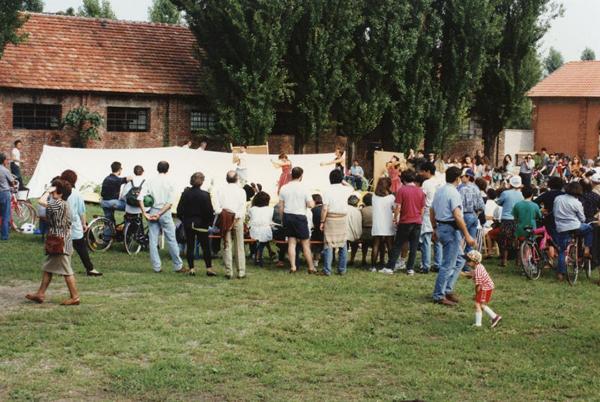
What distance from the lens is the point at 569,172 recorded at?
3284cm

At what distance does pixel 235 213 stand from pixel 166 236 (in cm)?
134

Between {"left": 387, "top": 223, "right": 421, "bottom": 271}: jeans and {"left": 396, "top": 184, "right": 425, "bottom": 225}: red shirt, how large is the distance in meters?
0.11

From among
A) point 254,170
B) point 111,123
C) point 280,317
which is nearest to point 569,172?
point 254,170

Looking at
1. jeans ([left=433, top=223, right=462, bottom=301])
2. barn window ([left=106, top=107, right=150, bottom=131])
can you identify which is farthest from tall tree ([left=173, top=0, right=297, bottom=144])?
jeans ([left=433, top=223, right=462, bottom=301])

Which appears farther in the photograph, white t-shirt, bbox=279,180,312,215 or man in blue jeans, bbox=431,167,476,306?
white t-shirt, bbox=279,180,312,215

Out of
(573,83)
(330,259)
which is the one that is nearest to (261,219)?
(330,259)

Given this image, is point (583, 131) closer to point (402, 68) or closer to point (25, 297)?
point (402, 68)

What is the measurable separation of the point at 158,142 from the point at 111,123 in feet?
6.36

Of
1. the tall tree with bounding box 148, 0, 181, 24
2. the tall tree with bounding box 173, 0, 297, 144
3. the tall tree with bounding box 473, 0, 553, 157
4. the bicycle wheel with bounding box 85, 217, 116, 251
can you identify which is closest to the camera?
the bicycle wheel with bounding box 85, 217, 116, 251

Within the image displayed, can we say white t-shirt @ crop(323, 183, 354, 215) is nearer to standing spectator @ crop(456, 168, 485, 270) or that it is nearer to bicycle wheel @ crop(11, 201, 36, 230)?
standing spectator @ crop(456, 168, 485, 270)

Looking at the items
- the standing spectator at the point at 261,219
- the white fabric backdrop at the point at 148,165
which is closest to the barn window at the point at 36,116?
the white fabric backdrop at the point at 148,165

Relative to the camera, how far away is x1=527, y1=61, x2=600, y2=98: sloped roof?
52.7 metres

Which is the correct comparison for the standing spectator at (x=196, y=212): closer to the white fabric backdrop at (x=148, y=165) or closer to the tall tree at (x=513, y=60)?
the white fabric backdrop at (x=148, y=165)

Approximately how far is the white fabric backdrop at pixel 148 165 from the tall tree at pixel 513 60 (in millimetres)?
15403
